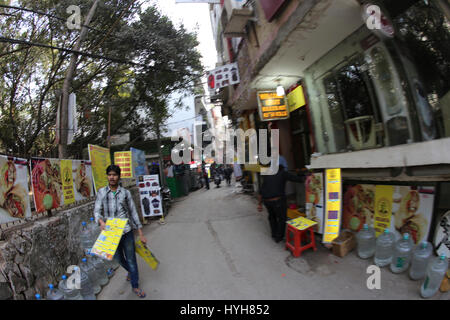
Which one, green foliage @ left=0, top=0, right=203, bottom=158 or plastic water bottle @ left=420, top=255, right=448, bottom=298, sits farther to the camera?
green foliage @ left=0, top=0, right=203, bottom=158

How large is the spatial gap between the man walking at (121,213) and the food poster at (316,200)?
3.25m

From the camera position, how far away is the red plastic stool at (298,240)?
402 cm

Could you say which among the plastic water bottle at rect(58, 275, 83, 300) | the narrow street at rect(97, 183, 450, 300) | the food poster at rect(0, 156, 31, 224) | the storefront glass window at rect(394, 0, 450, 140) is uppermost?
the storefront glass window at rect(394, 0, 450, 140)

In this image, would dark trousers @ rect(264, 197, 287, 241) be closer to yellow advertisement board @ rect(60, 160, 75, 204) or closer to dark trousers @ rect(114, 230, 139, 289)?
dark trousers @ rect(114, 230, 139, 289)

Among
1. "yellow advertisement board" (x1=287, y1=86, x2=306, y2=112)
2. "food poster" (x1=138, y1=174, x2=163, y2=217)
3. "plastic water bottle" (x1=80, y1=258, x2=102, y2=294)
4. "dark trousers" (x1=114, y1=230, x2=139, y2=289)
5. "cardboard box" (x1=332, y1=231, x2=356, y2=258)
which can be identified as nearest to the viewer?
"dark trousers" (x1=114, y1=230, x2=139, y2=289)

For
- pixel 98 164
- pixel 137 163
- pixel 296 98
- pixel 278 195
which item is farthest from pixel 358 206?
pixel 137 163

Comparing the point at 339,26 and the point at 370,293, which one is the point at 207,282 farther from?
the point at 339,26

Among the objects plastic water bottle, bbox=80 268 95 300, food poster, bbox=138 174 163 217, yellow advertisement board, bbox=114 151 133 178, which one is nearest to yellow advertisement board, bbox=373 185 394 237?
plastic water bottle, bbox=80 268 95 300

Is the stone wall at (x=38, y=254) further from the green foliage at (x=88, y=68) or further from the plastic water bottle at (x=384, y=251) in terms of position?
the green foliage at (x=88, y=68)

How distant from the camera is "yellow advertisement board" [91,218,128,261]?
283 cm

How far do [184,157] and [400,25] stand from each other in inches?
585

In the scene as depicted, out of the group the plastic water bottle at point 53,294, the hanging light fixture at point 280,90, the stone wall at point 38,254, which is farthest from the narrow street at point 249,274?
the hanging light fixture at point 280,90

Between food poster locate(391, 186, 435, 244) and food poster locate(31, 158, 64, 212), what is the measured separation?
18.9ft

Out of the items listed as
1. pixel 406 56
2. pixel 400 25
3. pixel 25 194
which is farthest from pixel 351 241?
pixel 25 194
